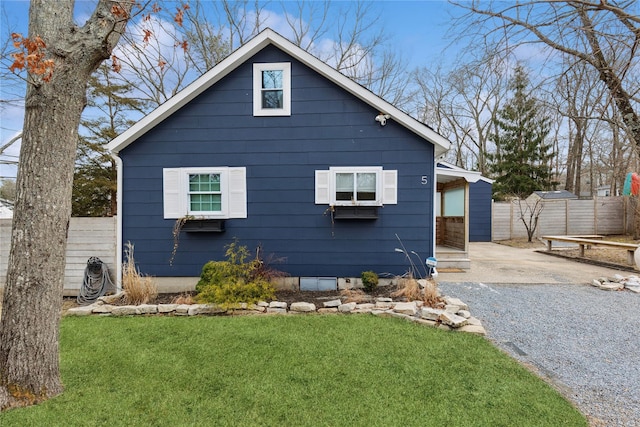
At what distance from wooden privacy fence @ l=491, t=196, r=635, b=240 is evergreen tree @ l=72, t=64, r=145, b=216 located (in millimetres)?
16443

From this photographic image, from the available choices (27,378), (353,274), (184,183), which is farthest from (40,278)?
(353,274)

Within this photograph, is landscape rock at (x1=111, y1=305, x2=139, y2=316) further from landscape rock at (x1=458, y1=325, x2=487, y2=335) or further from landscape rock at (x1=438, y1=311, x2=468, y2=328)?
landscape rock at (x1=458, y1=325, x2=487, y2=335)

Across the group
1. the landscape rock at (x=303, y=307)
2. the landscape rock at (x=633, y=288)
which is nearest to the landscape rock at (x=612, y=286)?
the landscape rock at (x=633, y=288)

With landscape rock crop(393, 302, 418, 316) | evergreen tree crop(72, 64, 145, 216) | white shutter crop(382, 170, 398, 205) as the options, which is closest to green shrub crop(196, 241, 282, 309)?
landscape rock crop(393, 302, 418, 316)

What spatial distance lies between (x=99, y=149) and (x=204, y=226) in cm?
915

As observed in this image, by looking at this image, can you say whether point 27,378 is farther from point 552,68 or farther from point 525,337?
point 552,68

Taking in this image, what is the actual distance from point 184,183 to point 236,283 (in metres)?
2.43

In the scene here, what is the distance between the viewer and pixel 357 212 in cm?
587

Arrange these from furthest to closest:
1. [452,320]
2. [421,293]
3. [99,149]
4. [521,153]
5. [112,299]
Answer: [521,153] < [99,149] < [112,299] < [421,293] < [452,320]

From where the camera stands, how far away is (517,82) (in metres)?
19.5

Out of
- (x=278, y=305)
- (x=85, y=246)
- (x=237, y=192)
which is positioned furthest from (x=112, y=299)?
(x=278, y=305)

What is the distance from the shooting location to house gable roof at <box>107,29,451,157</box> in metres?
5.83

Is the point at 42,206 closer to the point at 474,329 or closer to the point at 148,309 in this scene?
the point at 148,309

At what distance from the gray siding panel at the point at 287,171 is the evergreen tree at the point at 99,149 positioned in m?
7.39
